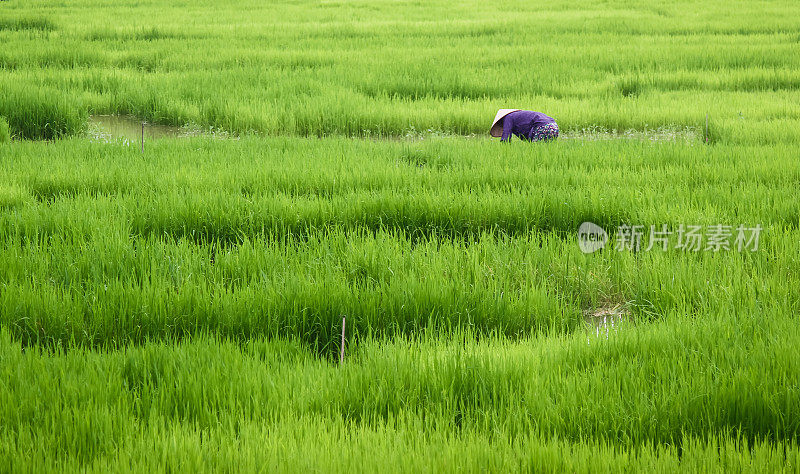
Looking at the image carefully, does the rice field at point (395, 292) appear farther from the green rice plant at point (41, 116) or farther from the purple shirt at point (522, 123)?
the purple shirt at point (522, 123)

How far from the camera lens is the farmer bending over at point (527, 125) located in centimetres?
546

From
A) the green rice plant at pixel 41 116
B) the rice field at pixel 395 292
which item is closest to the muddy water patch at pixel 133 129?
the rice field at pixel 395 292

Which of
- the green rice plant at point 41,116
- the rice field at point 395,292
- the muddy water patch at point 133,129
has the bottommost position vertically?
the rice field at point 395,292

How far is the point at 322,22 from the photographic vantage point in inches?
565

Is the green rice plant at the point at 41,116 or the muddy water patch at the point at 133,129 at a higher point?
the green rice plant at the point at 41,116

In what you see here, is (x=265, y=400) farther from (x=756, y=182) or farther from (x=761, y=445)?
(x=756, y=182)

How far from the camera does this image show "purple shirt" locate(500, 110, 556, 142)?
551 centimetres

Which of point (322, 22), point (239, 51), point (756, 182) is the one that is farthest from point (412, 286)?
point (322, 22)

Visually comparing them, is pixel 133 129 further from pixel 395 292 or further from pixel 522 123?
pixel 395 292

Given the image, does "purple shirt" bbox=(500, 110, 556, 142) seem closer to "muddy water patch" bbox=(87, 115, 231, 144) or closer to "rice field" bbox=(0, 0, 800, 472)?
"rice field" bbox=(0, 0, 800, 472)

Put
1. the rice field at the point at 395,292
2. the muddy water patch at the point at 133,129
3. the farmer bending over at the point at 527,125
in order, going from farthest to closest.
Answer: the muddy water patch at the point at 133,129
the farmer bending over at the point at 527,125
the rice field at the point at 395,292

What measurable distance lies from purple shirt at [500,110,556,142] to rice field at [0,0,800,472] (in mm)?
438

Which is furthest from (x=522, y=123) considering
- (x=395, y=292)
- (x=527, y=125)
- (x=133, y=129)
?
(x=133, y=129)

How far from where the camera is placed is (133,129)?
6.87 meters
